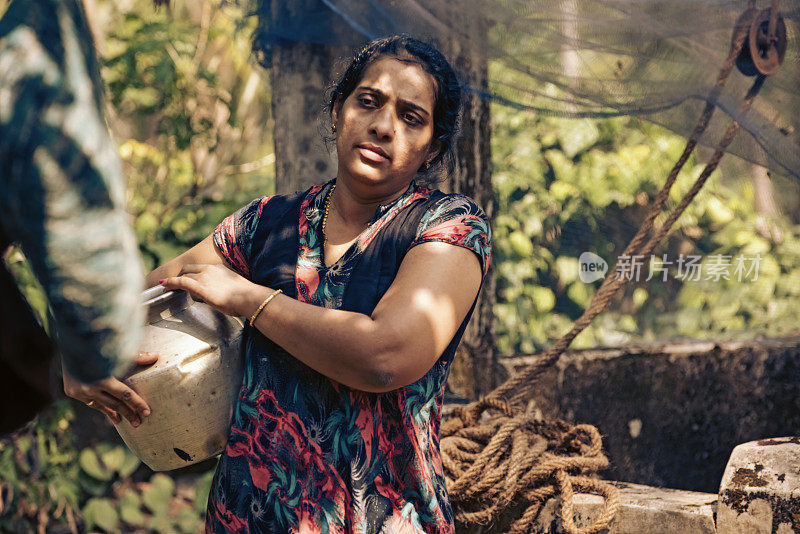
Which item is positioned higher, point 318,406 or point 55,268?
point 55,268

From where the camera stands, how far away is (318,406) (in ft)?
5.16

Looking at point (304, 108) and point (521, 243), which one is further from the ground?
point (304, 108)

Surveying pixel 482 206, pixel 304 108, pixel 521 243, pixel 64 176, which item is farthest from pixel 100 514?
pixel 64 176

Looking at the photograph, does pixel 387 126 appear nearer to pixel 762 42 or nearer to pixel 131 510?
pixel 762 42

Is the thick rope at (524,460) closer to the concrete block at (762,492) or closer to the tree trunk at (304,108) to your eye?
the concrete block at (762,492)

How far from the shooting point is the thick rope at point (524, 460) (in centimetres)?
210

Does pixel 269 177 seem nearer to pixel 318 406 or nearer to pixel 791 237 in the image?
pixel 791 237

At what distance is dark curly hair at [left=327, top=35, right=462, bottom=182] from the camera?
68.6 inches

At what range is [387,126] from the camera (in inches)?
65.1

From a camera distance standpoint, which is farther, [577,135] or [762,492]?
[577,135]

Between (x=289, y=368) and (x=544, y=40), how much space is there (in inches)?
60.5

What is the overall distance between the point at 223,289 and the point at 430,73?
69cm

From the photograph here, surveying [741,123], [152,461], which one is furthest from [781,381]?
[152,461]

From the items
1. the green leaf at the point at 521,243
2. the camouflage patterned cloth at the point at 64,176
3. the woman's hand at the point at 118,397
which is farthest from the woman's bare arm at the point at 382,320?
the green leaf at the point at 521,243
